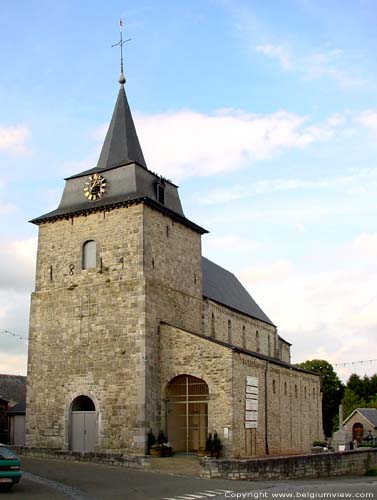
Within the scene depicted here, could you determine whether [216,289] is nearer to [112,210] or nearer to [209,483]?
[112,210]

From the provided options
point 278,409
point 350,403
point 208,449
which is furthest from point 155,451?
point 350,403

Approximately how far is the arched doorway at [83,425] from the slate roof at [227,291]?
970cm

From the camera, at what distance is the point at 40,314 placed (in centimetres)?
3272

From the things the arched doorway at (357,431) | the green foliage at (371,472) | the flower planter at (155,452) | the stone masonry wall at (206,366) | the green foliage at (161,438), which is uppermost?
the stone masonry wall at (206,366)

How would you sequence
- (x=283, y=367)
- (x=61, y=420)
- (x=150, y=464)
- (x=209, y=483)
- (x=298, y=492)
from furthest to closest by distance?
(x=283, y=367) < (x=61, y=420) < (x=150, y=464) < (x=209, y=483) < (x=298, y=492)

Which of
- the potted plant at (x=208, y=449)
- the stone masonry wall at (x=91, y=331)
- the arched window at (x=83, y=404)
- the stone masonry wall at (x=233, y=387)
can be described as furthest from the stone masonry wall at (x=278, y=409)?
the arched window at (x=83, y=404)

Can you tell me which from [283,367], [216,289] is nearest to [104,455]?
[283,367]

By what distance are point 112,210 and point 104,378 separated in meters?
8.05

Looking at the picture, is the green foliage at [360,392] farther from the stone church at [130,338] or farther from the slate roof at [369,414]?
the stone church at [130,338]

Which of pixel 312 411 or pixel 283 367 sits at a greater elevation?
pixel 283 367

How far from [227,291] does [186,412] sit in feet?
48.7

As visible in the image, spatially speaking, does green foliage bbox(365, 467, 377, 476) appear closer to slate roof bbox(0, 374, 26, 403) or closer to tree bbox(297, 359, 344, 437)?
slate roof bbox(0, 374, 26, 403)

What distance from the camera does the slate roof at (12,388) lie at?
48697 millimetres

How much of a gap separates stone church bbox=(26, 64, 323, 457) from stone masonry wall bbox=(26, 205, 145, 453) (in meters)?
0.05
